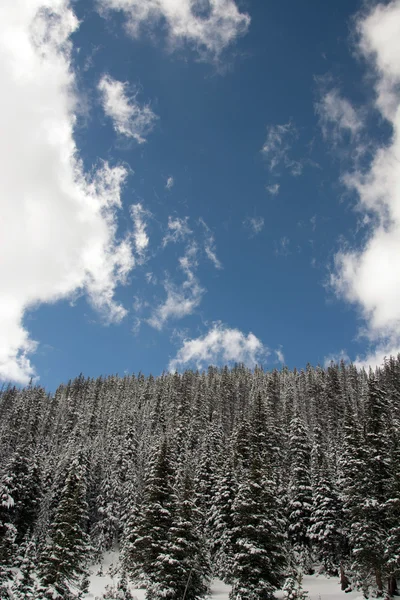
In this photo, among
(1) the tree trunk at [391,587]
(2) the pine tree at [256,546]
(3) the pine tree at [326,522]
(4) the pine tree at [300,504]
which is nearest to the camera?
(2) the pine tree at [256,546]

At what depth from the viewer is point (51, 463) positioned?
65500 mm

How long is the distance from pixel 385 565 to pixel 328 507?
8.69 metres

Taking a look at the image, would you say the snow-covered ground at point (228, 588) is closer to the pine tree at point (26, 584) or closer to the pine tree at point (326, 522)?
the pine tree at point (326, 522)

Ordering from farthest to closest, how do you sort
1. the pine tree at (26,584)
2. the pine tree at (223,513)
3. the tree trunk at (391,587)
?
the pine tree at (223,513), the tree trunk at (391,587), the pine tree at (26,584)

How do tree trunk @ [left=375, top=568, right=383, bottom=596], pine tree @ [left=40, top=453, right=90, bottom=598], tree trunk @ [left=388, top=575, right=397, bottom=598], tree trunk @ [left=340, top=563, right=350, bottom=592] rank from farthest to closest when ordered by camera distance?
1. tree trunk @ [left=340, top=563, right=350, bottom=592]
2. tree trunk @ [left=375, top=568, right=383, bottom=596]
3. tree trunk @ [left=388, top=575, right=397, bottom=598]
4. pine tree @ [left=40, top=453, right=90, bottom=598]

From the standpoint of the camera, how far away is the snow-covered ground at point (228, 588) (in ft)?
109

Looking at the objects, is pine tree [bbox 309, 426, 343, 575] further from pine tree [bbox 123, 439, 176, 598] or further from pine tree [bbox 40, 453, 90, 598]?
pine tree [bbox 40, 453, 90, 598]

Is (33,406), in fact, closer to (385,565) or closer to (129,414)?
(129,414)

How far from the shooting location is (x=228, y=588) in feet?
136

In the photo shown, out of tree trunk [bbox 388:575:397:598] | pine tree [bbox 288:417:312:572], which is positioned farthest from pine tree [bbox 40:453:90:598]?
tree trunk [bbox 388:575:397:598]

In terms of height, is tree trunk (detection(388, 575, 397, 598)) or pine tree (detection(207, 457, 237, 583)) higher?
pine tree (detection(207, 457, 237, 583))

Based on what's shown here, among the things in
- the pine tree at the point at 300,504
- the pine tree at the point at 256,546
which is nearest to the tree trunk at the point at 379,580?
the pine tree at the point at 300,504

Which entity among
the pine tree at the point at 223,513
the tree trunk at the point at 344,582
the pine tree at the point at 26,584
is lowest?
the pine tree at the point at 26,584

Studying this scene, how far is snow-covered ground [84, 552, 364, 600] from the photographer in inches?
1303
